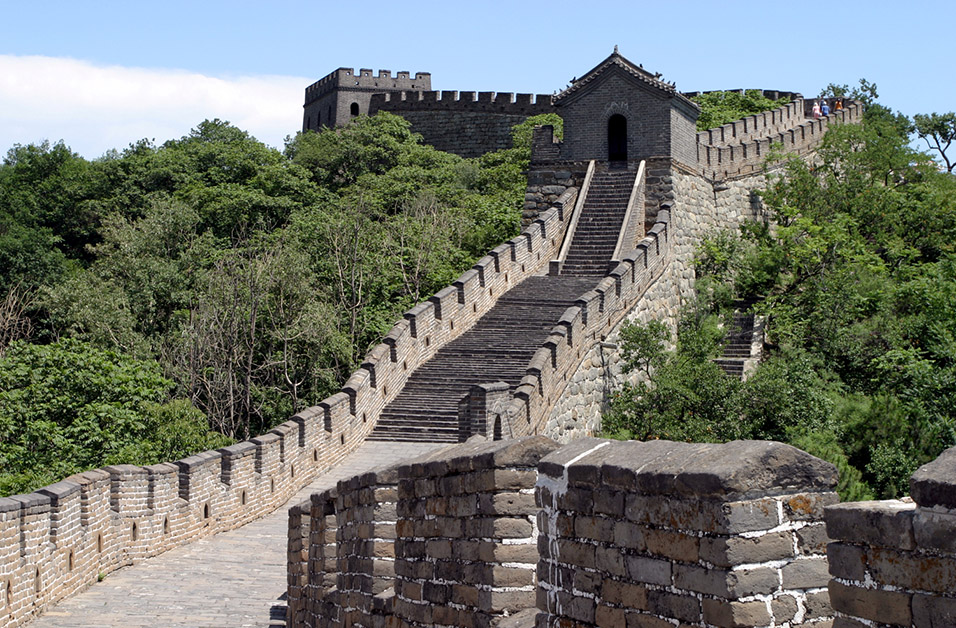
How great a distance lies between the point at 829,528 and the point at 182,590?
12243mm

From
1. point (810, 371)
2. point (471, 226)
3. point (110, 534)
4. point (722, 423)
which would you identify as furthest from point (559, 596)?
point (471, 226)

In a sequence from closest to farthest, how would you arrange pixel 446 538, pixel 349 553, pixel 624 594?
pixel 624 594, pixel 446 538, pixel 349 553

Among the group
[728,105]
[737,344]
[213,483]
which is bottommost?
[213,483]

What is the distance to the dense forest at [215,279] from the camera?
873 inches

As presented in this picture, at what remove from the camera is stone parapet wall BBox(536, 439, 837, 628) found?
395 centimetres

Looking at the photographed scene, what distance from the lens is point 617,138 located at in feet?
94.5

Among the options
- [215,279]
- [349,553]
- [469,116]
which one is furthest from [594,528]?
[469,116]

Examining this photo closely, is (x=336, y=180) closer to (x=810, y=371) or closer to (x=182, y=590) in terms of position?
(x=810, y=371)

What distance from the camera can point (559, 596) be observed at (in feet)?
16.5

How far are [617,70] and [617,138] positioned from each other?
149 centimetres

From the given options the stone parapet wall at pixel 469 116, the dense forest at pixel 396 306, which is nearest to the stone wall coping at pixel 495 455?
the dense forest at pixel 396 306

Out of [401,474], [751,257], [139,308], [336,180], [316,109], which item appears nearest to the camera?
[401,474]

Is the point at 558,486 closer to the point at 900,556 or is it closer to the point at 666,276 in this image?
the point at 900,556

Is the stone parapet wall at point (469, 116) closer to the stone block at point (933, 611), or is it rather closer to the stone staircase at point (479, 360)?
the stone staircase at point (479, 360)
